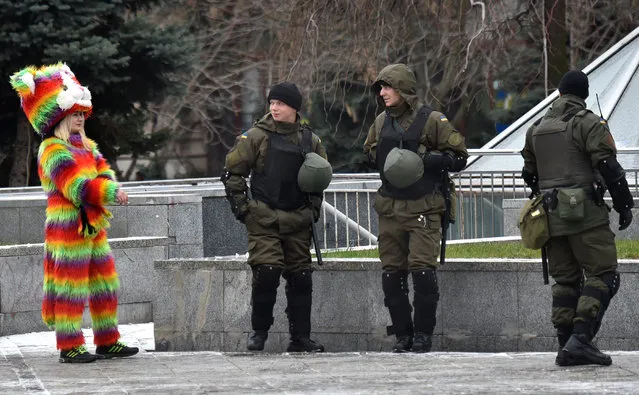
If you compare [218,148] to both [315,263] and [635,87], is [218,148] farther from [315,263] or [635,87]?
[315,263]

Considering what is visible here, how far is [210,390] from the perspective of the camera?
28.0ft

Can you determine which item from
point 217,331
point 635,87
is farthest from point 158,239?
point 635,87

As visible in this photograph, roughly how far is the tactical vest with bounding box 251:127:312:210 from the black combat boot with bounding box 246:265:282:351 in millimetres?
441

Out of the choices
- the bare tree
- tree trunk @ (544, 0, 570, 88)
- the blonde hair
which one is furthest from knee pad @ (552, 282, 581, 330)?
tree trunk @ (544, 0, 570, 88)

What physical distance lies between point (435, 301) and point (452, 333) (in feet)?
1.81

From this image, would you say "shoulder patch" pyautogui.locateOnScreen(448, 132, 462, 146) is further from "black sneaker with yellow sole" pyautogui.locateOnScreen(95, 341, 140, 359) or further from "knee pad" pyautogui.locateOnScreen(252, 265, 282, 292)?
"black sneaker with yellow sole" pyautogui.locateOnScreen(95, 341, 140, 359)

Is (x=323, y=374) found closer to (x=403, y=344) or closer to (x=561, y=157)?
(x=403, y=344)

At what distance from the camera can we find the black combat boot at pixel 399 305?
1014 cm

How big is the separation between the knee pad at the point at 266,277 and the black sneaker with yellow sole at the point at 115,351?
3.34ft

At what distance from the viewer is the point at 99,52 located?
21.0 m

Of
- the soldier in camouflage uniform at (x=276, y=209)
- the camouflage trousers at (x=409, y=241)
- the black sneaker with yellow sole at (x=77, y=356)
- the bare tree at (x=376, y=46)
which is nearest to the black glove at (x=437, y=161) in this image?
the camouflage trousers at (x=409, y=241)

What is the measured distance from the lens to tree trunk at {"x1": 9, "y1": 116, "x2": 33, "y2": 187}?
23219 millimetres

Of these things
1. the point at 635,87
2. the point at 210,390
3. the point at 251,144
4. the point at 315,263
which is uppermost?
the point at 635,87

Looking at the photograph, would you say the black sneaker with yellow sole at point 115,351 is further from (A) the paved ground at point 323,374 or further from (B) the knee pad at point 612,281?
(B) the knee pad at point 612,281
